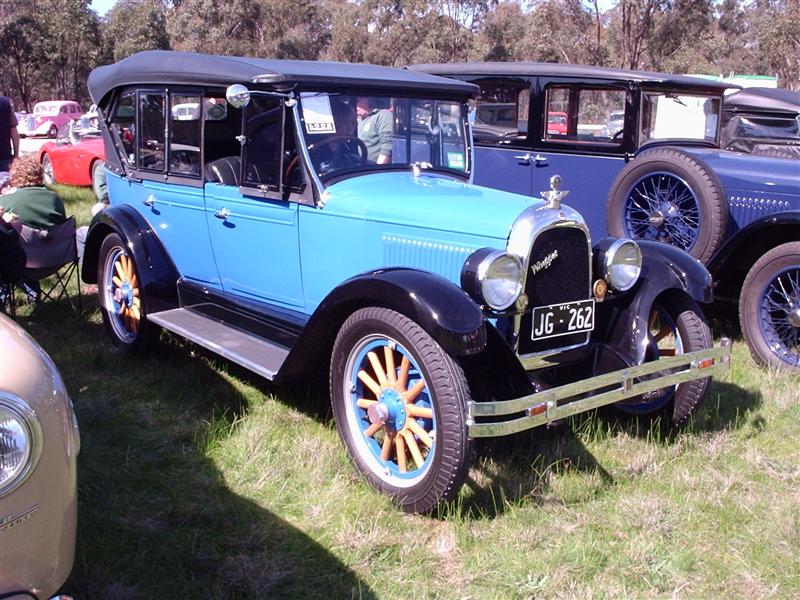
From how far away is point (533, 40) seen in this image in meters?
24.2

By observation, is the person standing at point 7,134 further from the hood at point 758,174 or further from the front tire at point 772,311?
the front tire at point 772,311

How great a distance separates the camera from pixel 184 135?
4.59m

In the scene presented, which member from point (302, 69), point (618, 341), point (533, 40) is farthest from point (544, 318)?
point (533, 40)

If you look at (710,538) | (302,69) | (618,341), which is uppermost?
(302,69)

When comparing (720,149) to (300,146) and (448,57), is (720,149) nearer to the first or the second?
(300,146)

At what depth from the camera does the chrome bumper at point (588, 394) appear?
2855 millimetres

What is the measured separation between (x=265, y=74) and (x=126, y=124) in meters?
1.74

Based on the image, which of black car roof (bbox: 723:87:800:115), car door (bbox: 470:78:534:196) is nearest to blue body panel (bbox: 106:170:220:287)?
car door (bbox: 470:78:534:196)

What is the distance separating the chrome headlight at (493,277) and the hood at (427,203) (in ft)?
0.46

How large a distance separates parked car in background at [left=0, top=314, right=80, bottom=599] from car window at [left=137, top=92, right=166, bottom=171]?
2920mm

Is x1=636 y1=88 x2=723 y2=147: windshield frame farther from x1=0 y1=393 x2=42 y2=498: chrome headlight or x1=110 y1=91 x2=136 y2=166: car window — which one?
x1=0 y1=393 x2=42 y2=498: chrome headlight

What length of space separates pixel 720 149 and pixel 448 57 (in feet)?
88.9

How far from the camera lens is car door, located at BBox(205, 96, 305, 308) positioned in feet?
12.9

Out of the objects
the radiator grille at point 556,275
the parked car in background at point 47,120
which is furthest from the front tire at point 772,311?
the parked car in background at point 47,120
